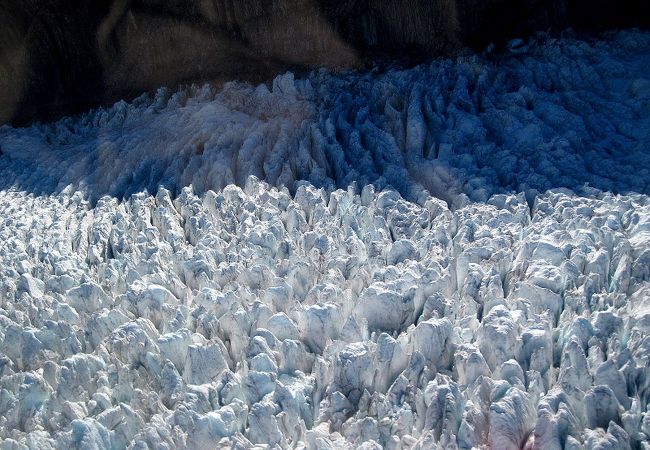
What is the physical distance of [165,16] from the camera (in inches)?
149

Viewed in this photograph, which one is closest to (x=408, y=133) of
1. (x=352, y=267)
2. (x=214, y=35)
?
(x=352, y=267)

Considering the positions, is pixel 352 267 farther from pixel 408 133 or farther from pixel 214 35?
pixel 214 35

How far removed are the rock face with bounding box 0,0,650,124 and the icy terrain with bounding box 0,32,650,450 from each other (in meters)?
0.23

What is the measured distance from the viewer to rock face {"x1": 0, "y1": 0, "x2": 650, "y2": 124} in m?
3.39

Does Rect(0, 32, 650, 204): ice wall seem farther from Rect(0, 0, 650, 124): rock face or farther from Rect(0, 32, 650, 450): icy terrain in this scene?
Rect(0, 0, 650, 124): rock face

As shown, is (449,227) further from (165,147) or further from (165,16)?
(165,16)

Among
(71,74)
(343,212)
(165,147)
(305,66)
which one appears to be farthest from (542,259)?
(71,74)

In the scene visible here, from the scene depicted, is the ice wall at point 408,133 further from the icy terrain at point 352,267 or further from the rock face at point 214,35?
the rock face at point 214,35

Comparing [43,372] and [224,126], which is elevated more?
[224,126]

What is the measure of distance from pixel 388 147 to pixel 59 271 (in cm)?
117

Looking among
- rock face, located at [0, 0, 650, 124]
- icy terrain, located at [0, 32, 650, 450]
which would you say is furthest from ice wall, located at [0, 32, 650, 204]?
rock face, located at [0, 0, 650, 124]

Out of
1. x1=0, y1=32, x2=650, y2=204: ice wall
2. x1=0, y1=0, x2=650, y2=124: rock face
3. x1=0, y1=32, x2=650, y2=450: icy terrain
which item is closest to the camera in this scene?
x1=0, y1=32, x2=650, y2=450: icy terrain

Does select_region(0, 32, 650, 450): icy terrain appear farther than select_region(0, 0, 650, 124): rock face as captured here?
No

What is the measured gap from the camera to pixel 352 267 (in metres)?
2.02
